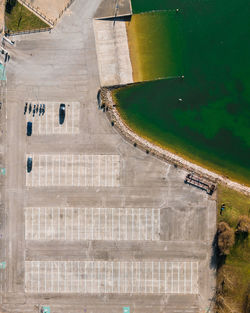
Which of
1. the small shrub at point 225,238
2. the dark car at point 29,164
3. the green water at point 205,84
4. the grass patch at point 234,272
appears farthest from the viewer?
the green water at point 205,84

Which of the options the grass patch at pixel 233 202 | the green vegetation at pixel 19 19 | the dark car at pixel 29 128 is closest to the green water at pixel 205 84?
the grass patch at pixel 233 202

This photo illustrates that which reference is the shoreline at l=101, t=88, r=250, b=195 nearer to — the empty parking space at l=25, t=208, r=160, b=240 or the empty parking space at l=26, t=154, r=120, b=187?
the empty parking space at l=26, t=154, r=120, b=187

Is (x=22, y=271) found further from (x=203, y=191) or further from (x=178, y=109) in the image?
(x=178, y=109)

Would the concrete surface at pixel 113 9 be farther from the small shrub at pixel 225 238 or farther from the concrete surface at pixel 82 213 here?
the small shrub at pixel 225 238

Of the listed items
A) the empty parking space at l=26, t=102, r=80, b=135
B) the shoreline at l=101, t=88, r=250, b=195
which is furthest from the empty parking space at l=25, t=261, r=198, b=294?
the empty parking space at l=26, t=102, r=80, b=135

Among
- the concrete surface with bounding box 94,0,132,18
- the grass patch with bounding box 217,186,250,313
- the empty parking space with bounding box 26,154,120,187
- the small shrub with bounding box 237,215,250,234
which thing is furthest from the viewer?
the concrete surface with bounding box 94,0,132,18

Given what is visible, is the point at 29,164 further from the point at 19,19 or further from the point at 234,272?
the point at 234,272

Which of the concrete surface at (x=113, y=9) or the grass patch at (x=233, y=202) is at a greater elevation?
the concrete surface at (x=113, y=9)

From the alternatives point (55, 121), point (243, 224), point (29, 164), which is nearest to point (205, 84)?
point (243, 224)
